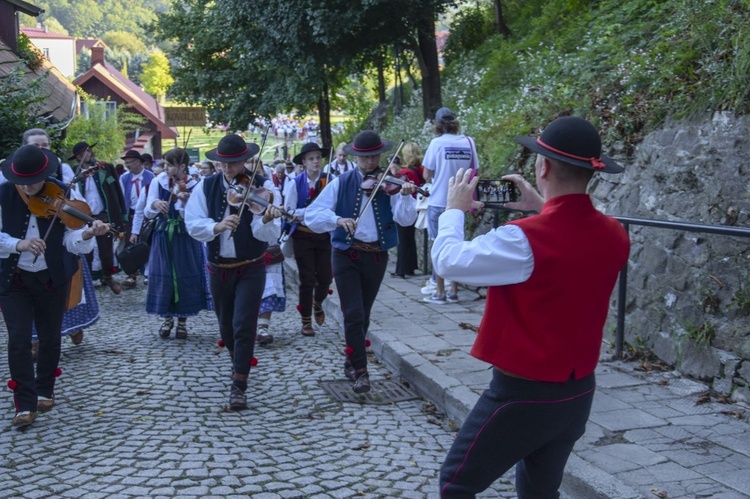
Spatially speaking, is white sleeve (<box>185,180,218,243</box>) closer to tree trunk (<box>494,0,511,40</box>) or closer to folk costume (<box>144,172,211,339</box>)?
folk costume (<box>144,172,211,339</box>)

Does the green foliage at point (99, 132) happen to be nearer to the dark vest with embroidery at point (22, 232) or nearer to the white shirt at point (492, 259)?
the dark vest with embroidery at point (22, 232)

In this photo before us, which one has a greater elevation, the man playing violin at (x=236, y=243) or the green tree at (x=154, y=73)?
the green tree at (x=154, y=73)

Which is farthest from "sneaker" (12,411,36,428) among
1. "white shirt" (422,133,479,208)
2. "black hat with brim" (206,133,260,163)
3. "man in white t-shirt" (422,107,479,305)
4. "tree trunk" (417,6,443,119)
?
"tree trunk" (417,6,443,119)

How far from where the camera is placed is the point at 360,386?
6629mm

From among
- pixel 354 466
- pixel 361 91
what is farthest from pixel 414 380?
pixel 361 91

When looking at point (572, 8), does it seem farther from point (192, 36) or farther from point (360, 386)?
point (192, 36)

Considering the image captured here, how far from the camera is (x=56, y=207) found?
6.05 metres

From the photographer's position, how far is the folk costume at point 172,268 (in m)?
8.84

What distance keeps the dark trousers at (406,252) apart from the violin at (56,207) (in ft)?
20.1

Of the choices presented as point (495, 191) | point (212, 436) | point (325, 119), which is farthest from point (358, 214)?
point (325, 119)

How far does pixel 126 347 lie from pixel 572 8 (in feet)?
36.9

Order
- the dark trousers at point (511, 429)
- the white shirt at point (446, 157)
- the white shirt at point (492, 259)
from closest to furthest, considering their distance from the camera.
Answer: the white shirt at point (492, 259) < the dark trousers at point (511, 429) < the white shirt at point (446, 157)

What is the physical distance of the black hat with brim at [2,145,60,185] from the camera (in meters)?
5.77

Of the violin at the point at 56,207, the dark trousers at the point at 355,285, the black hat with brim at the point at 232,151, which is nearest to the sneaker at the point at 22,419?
the violin at the point at 56,207
